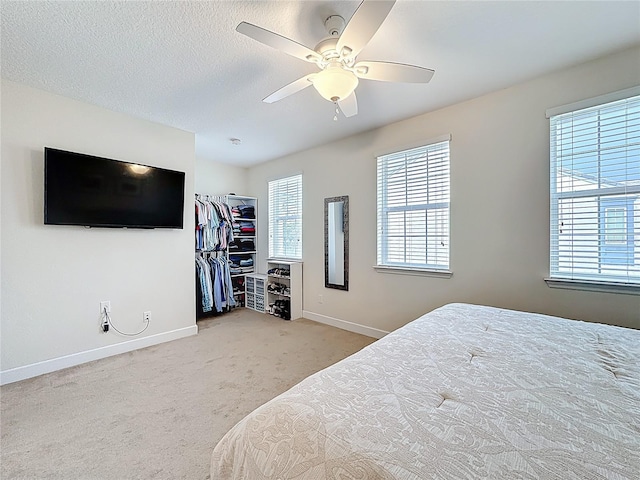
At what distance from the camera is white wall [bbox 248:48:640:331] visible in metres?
2.16

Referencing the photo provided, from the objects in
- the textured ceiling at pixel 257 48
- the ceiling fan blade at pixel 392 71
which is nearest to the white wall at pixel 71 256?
the textured ceiling at pixel 257 48

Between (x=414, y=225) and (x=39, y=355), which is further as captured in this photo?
(x=414, y=225)

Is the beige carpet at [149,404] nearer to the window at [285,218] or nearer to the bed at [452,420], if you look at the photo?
the bed at [452,420]

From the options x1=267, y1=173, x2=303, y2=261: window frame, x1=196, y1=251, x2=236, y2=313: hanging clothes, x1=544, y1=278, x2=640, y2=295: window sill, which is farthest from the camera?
x1=267, y1=173, x2=303, y2=261: window frame

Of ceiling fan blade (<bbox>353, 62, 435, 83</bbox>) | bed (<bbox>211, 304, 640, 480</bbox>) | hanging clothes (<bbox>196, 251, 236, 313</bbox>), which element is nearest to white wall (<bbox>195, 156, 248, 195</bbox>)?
hanging clothes (<bbox>196, 251, 236, 313</bbox>)

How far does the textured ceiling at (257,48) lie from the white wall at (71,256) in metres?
0.27

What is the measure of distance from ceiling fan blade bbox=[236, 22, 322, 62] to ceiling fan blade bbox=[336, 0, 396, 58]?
0.58 ft

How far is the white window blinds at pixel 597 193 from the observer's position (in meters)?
2.00

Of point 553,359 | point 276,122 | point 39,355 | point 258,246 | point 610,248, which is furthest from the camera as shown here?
point 258,246

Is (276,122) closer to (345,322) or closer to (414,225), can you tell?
(414,225)

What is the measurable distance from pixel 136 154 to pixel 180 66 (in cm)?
142

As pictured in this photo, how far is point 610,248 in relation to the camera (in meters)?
2.07

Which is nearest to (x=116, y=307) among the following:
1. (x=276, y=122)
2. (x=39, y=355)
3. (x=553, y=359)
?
(x=39, y=355)

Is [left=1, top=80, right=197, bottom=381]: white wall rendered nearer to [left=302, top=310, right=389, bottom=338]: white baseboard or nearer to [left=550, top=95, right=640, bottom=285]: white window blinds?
[left=302, top=310, right=389, bottom=338]: white baseboard
